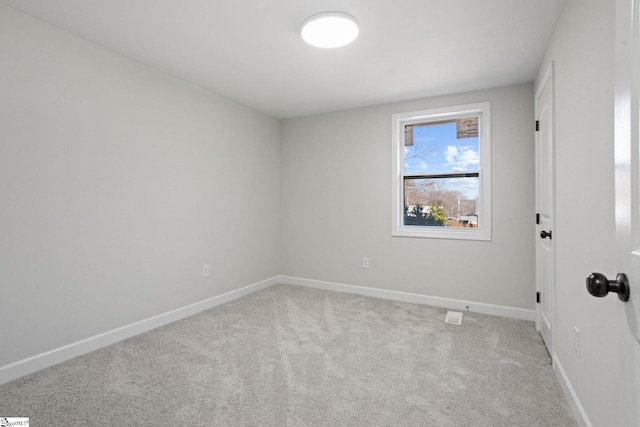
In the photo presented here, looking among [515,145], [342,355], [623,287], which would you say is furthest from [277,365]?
[515,145]

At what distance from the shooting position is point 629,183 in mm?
787

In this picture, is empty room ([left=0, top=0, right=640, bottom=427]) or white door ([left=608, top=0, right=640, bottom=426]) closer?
white door ([left=608, top=0, right=640, bottom=426])

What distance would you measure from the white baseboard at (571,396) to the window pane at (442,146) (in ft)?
7.01

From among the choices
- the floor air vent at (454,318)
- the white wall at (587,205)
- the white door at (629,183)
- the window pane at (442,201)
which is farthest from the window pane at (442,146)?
the white door at (629,183)

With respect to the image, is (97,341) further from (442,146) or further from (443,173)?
(442,146)

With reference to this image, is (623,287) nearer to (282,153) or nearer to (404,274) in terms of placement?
(404,274)

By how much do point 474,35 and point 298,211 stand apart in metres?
2.96

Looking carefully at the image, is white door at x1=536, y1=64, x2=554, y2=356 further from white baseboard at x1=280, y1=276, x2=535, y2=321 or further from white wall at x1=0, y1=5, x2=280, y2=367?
white wall at x1=0, y1=5, x2=280, y2=367

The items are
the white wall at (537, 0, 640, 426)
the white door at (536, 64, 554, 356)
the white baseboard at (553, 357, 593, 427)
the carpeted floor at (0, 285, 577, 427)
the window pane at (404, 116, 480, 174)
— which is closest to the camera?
the white wall at (537, 0, 640, 426)

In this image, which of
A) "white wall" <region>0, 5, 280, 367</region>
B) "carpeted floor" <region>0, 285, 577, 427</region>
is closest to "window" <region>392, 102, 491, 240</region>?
"carpeted floor" <region>0, 285, 577, 427</region>

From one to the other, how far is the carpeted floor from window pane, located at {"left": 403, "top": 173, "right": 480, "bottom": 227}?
3.81 ft

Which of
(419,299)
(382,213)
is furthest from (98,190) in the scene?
(419,299)

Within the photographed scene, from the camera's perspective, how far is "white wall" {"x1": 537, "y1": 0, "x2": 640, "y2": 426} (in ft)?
4.46

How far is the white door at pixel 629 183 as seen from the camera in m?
0.75
